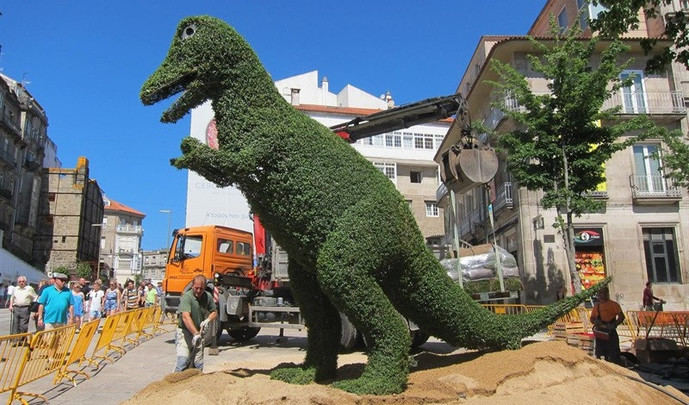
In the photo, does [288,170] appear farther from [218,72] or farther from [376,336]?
[376,336]

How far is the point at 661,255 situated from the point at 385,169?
2219 centimetres

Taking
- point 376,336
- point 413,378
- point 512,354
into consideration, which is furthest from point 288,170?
point 512,354

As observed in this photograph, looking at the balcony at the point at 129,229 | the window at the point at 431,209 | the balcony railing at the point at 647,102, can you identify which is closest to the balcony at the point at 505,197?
the balcony railing at the point at 647,102

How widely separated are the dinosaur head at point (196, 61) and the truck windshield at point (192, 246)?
8.61 m

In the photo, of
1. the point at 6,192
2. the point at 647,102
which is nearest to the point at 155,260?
the point at 6,192

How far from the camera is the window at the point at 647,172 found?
22.5 m

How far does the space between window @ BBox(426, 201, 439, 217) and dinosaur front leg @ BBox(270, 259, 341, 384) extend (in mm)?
37220

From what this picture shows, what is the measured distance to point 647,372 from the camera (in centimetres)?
822

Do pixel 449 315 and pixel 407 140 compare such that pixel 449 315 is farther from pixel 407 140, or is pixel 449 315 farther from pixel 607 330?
pixel 407 140

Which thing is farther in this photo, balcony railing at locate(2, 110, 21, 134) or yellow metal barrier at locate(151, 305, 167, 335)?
balcony railing at locate(2, 110, 21, 134)

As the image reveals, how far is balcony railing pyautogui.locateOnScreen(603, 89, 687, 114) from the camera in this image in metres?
23.2

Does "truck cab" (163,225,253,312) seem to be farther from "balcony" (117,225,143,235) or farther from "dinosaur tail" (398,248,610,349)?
"balcony" (117,225,143,235)

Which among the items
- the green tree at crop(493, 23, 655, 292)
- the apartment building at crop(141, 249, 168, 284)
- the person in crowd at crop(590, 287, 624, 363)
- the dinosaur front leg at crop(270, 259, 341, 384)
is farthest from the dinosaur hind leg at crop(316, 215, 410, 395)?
the green tree at crop(493, 23, 655, 292)

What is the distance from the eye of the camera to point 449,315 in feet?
19.4
